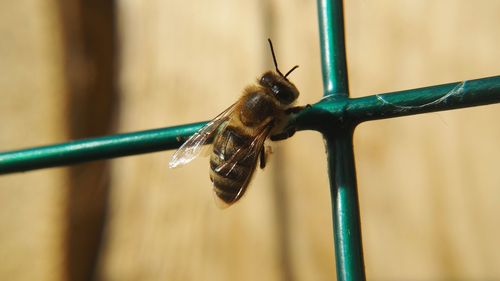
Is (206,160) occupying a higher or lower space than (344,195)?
higher

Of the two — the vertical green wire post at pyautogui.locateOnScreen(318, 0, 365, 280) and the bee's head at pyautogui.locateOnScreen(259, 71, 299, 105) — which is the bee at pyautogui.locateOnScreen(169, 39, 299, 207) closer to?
the bee's head at pyautogui.locateOnScreen(259, 71, 299, 105)


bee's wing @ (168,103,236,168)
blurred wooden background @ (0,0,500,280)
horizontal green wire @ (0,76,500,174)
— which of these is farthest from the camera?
blurred wooden background @ (0,0,500,280)

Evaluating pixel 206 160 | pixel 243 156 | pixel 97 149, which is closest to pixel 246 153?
pixel 243 156

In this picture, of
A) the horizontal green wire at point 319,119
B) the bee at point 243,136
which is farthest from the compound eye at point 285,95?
the horizontal green wire at point 319,119

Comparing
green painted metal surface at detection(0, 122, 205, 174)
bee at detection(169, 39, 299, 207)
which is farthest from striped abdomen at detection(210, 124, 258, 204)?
green painted metal surface at detection(0, 122, 205, 174)

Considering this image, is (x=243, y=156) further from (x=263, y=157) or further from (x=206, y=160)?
(x=206, y=160)

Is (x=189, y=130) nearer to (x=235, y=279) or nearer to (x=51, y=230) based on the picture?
(x=235, y=279)

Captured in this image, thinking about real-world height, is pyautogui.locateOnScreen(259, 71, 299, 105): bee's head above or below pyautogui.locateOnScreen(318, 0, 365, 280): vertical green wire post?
above

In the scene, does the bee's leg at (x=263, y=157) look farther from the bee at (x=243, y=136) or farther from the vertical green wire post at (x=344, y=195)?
the vertical green wire post at (x=344, y=195)
